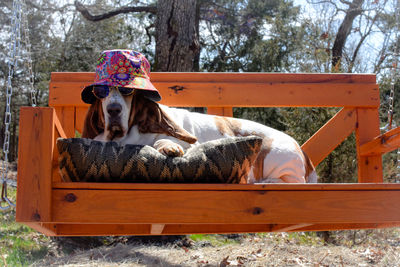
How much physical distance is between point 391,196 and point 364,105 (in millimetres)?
1655

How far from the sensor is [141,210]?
160 centimetres

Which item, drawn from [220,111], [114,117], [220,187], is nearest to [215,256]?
[220,111]

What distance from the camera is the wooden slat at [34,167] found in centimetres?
156

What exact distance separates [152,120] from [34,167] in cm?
78

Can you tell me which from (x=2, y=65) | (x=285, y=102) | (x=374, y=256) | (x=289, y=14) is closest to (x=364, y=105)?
(x=285, y=102)

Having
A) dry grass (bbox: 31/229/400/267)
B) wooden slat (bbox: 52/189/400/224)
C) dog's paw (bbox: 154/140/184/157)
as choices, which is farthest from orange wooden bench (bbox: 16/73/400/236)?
dry grass (bbox: 31/229/400/267)

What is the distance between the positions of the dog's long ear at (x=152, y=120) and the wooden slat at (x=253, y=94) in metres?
0.91

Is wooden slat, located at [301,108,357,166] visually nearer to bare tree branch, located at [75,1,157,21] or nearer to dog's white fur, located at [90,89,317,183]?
dog's white fur, located at [90,89,317,183]

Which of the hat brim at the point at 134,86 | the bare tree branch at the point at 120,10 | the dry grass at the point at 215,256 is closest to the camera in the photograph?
the hat brim at the point at 134,86

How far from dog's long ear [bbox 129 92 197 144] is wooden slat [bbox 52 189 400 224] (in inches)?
23.1

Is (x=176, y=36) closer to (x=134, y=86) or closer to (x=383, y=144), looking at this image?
(x=383, y=144)

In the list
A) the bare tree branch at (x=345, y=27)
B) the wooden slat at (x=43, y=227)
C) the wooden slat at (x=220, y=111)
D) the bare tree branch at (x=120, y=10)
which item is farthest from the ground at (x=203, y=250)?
the bare tree branch at (x=345, y=27)

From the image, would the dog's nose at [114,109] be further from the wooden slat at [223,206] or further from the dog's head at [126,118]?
the wooden slat at [223,206]

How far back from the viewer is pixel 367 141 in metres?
3.25
